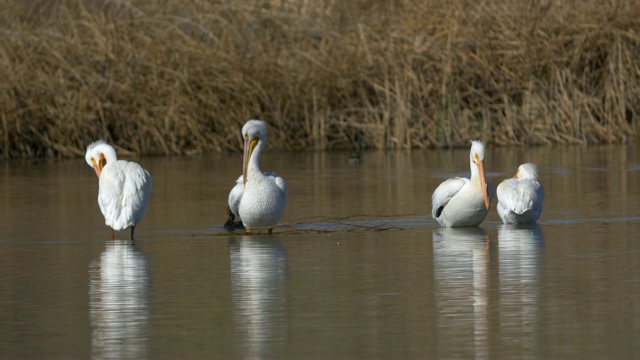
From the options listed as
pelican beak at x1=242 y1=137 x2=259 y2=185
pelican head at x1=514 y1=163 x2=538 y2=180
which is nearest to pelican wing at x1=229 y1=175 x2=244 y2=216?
pelican beak at x1=242 y1=137 x2=259 y2=185

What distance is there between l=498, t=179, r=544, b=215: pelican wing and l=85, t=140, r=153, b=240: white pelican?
8.10 feet

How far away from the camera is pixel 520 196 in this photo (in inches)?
388

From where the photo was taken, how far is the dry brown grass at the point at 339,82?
776 inches

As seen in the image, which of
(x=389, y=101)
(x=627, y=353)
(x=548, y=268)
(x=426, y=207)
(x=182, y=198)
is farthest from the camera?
(x=389, y=101)

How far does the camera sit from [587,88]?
65.7 ft

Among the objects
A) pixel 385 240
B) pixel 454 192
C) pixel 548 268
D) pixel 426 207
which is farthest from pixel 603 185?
pixel 548 268

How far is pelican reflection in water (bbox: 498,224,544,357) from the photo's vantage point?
5.83 meters

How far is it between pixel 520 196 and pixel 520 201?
4 cm

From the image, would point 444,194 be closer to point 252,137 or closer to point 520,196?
point 520,196

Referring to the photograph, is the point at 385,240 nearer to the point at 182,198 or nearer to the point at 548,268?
the point at 548,268

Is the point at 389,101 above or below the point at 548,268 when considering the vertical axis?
above

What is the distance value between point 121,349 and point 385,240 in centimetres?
388

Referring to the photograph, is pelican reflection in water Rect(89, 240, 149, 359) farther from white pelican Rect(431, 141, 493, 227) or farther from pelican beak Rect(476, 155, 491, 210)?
pelican beak Rect(476, 155, 491, 210)

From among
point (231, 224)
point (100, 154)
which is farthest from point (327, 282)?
point (100, 154)
